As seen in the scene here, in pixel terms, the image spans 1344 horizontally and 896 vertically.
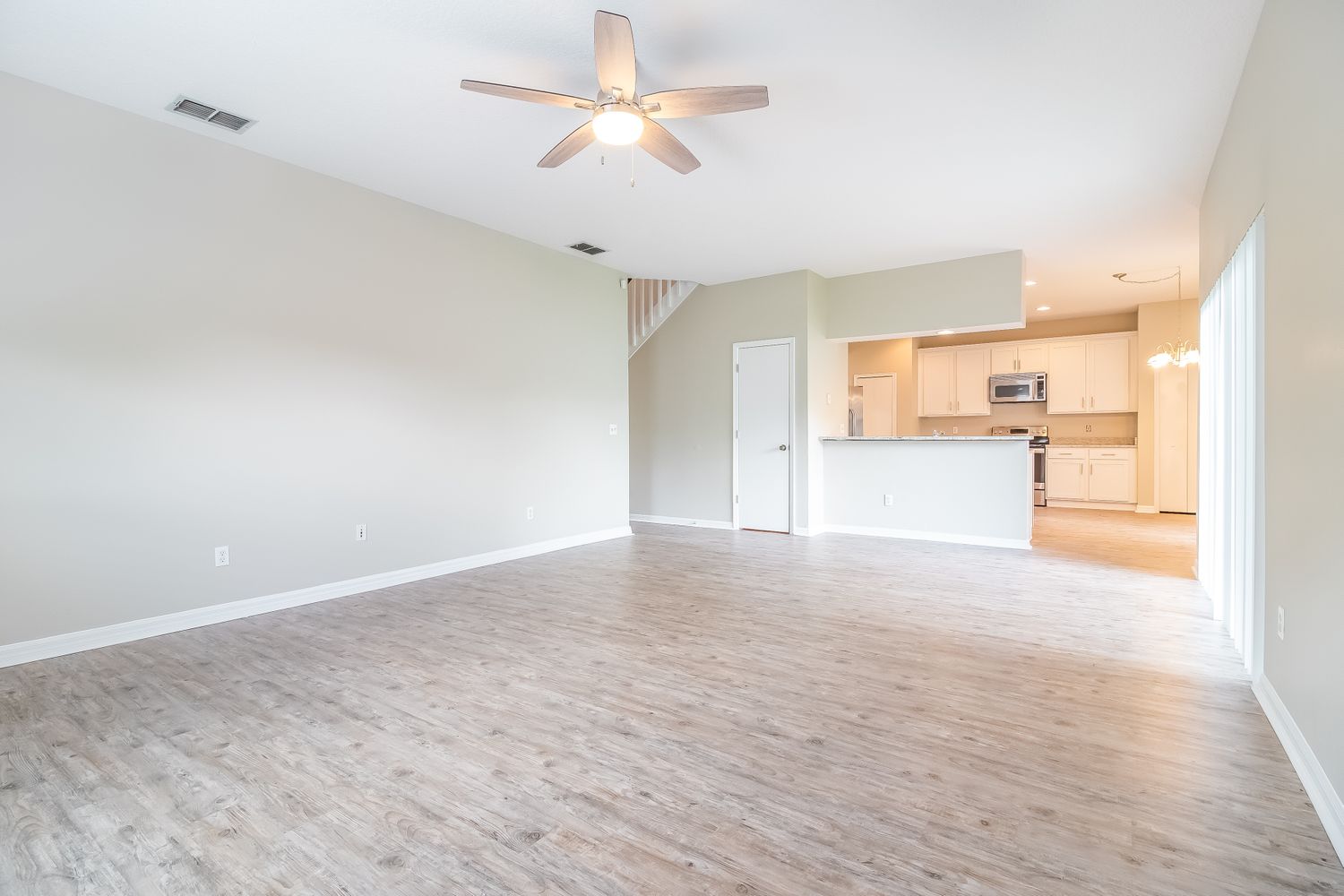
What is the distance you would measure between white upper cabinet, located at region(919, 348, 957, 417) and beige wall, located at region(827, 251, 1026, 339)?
3631 mm

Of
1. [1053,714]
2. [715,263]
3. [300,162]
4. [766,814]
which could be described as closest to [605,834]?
[766,814]

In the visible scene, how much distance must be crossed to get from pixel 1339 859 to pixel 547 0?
3683 mm

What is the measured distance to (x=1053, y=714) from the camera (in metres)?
2.38

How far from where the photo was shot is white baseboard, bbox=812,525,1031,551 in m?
5.94

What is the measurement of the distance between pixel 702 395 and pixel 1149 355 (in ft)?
19.7

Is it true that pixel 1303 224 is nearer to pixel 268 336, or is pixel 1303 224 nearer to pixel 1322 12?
pixel 1322 12

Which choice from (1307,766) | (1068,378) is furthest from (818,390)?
(1307,766)

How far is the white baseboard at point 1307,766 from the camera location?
5.27ft

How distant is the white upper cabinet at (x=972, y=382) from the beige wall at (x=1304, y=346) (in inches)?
281

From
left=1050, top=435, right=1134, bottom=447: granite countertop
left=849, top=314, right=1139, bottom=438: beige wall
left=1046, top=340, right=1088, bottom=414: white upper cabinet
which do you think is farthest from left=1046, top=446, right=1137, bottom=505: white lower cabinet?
left=1046, top=340, right=1088, bottom=414: white upper cabinet

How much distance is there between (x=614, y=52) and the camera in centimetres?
248

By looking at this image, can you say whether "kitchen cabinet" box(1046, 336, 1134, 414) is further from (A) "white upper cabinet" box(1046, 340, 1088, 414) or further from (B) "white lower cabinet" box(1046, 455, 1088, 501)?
(B) "white lower cabinet" box(1046, 455, 1088, 501)

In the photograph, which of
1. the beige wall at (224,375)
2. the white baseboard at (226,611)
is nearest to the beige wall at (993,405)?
the beige wall at (224,375)

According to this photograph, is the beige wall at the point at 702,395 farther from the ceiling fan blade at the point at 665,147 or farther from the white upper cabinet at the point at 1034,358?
the white upper cabinet at the point at 1034,358
